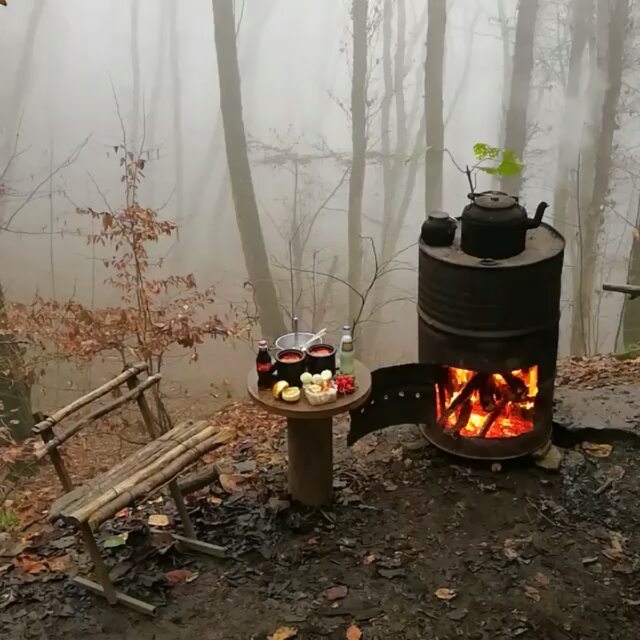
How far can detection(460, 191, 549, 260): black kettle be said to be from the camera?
4.11m

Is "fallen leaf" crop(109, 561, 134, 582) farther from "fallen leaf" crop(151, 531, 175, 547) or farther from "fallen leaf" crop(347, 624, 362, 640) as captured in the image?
"fallen leaf" crop(347, 624, 362, 640)

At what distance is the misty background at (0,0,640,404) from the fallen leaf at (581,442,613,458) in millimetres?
6193

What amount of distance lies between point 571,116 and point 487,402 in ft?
31.4

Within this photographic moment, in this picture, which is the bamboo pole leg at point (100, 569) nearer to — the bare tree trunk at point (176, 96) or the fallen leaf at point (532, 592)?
the fallen leaf at point (532, 592)

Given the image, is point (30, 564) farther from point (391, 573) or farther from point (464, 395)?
point (464, 395)

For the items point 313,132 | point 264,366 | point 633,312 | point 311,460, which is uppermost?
point 313,132

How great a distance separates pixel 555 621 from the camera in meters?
3.45

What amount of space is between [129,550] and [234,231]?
37.2 feet

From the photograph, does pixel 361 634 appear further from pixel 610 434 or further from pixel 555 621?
pixel 610 434

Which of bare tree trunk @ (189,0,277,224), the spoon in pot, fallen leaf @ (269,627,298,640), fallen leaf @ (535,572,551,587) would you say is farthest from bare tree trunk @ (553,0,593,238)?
fallen leaf @ (269,627,298,640)

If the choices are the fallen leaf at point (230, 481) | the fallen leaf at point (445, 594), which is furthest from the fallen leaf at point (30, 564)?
the fallen leaf at point (445, 594)

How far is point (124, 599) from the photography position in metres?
3.53

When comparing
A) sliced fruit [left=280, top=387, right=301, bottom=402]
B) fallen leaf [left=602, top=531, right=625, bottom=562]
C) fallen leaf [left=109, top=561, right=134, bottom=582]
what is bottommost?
fallen leaf [left=602, top=531, right=625, bottom=562]

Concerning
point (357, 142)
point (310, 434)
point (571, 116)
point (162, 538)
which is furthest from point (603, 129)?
point (162, 538)
